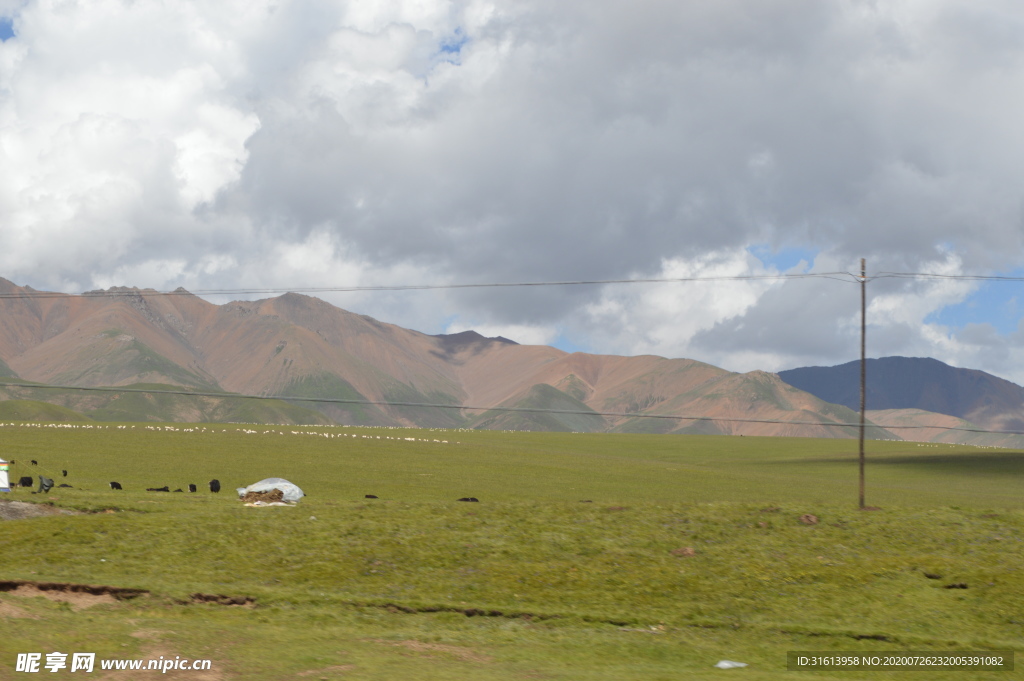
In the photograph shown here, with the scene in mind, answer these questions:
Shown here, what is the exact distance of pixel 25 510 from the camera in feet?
94.8

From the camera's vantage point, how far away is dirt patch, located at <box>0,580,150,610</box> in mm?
19406

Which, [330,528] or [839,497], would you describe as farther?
[839,497]

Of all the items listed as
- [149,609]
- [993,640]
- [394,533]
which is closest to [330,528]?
[394,533]

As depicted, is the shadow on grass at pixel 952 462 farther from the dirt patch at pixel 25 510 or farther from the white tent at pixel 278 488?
the dirt patch at pixel 25 510

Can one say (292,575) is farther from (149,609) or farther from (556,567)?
(556,567)

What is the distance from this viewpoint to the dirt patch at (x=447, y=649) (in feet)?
52.9

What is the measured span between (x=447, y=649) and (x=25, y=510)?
19.0 meters

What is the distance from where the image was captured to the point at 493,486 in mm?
72375

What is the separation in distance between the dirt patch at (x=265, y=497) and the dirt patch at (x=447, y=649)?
1802 cm

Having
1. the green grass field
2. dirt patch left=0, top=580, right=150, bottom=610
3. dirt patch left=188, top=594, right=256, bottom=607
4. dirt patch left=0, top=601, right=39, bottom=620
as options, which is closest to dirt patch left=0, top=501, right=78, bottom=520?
the green grass field

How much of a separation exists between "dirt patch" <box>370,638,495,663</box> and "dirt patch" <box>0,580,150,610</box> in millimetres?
6572

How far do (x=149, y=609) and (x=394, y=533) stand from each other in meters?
8.32

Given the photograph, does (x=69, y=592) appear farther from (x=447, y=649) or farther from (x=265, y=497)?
(x=265, y=497)

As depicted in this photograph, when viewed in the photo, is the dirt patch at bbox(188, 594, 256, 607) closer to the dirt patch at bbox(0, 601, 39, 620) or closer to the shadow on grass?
the dirt patch at bbox(0, 601, 39, 620)
